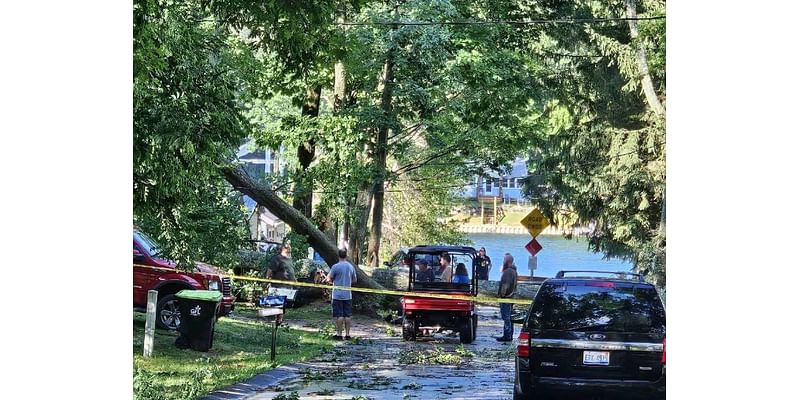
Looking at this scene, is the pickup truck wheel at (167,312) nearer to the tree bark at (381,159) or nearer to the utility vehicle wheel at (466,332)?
the tree bark at (381,159)

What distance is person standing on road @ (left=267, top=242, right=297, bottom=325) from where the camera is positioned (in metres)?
7.55

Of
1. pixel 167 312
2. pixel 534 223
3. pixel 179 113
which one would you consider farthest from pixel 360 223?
pixel 167 312

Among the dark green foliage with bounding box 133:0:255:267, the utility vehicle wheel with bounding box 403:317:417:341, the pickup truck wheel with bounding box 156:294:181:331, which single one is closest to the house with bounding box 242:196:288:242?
the dark green foliage with bounding box 133:0:255:267

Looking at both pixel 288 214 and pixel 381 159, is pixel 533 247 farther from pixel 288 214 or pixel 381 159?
pixel 288 214

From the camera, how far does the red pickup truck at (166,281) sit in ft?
25.2

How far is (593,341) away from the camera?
700 cm

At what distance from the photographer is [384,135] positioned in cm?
748

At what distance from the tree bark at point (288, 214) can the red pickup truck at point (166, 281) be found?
0.61 m

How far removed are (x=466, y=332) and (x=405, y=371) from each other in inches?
19.2
